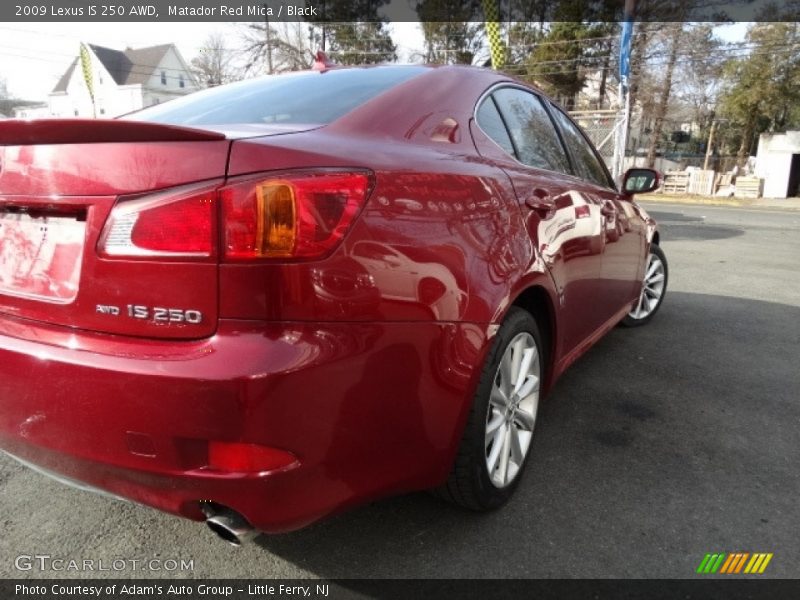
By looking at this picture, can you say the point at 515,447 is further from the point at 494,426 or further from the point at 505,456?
the point at 494,426

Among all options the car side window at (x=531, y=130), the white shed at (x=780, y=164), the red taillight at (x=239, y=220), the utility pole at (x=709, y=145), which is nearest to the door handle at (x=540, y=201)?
the car side window at (x=531, y=130)

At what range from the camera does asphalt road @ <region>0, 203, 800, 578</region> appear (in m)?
1.99

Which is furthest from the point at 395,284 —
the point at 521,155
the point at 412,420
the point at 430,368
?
the point at 521,155

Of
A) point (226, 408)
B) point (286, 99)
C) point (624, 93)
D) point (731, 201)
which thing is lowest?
point (731, 201)

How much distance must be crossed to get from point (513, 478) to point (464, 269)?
98 cm

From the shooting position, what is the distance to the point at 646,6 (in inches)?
1266

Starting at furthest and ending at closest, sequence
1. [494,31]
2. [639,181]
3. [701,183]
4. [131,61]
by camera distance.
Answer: [131,61] < [701,183] < [494,31] < [639,181]

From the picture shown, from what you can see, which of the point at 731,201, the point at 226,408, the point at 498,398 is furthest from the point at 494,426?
the point at 731,201

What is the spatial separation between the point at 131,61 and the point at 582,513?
63342mm

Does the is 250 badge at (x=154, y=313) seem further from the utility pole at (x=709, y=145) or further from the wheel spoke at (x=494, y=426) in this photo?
the utility pole at (x=709, y=145)

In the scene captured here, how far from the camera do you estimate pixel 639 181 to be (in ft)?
12.3

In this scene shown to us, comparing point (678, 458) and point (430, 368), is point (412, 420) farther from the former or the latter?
point (678, 458)

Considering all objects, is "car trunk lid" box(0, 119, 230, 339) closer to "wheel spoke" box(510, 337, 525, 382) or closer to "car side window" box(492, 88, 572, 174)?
"wheel spoke" box(510, 337, 525, 382)

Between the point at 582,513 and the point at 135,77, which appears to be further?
the point at 135,77
